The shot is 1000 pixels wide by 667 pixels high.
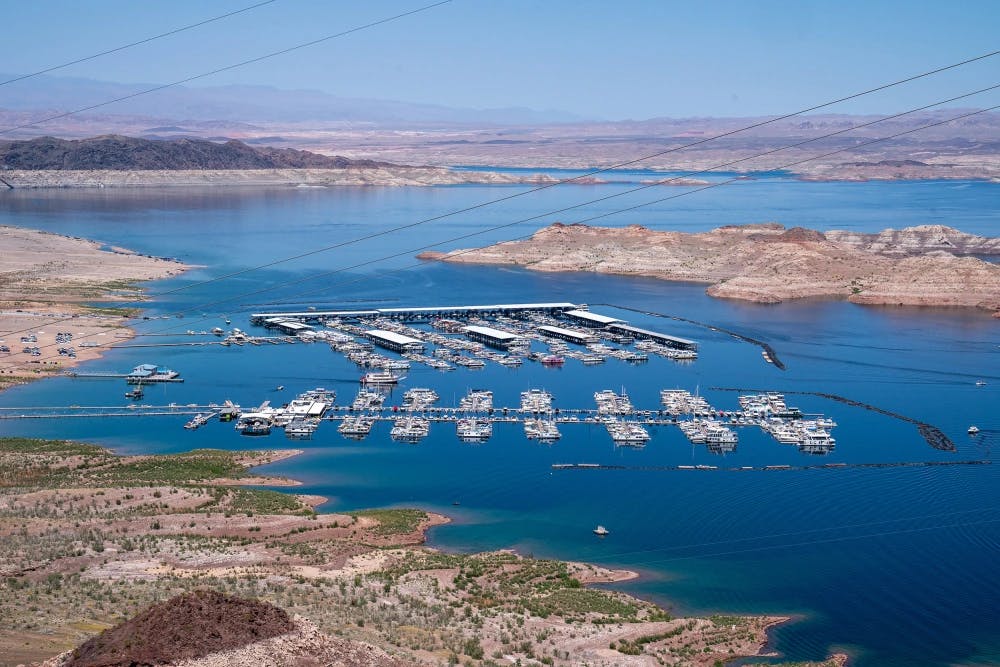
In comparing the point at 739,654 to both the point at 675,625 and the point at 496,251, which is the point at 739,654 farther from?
the point at 496,251

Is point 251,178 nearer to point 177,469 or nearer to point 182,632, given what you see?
point 177,469

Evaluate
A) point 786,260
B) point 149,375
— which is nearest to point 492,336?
point 149,375

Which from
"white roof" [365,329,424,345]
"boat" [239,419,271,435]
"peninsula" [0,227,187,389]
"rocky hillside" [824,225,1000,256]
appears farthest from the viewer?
"rocky hillside" [824,225,1000,256]

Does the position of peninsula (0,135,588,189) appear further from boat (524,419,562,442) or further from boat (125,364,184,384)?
boat (524,419,562,442)

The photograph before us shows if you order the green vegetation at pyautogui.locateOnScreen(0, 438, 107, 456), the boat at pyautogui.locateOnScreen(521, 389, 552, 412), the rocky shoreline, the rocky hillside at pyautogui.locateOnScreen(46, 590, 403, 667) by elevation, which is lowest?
the boat at pyautogui.locateOnScreen(521, 389, 552, 412)

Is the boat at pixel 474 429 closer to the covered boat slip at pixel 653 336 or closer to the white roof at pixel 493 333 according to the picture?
the white roof at pixel 493 333

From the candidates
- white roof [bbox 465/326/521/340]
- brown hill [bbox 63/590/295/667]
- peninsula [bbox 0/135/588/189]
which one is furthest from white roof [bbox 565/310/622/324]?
peninsula [bbox 0/135/588/189]
